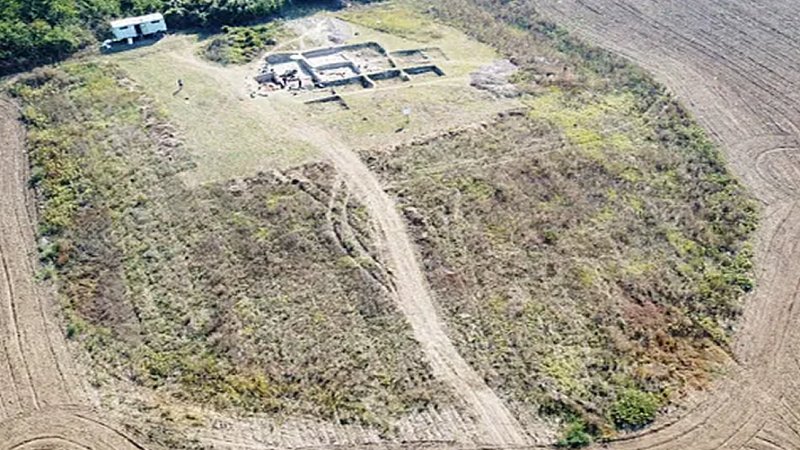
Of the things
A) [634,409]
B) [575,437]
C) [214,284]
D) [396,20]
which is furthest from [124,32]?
[634,409]

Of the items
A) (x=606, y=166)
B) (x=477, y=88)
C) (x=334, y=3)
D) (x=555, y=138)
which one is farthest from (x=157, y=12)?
(x=606, y=166)

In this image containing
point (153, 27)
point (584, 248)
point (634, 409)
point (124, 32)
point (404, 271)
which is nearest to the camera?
point (634, 409)

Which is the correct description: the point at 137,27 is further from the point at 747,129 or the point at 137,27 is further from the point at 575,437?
the point at 575,437

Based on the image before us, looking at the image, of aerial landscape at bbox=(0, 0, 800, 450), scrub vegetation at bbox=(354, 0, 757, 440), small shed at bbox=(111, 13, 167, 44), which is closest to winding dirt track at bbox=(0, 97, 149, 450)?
aerial landscape at bbox=(0, 0, 800, 450)

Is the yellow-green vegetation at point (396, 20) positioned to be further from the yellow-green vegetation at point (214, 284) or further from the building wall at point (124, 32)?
the yellow-green vegetation at point (214, 284)

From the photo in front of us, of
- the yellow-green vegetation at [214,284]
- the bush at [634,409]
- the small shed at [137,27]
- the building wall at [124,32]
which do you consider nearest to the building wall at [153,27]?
the small shed at [137,27]

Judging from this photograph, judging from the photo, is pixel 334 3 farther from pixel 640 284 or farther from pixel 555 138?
pixel 640 284
